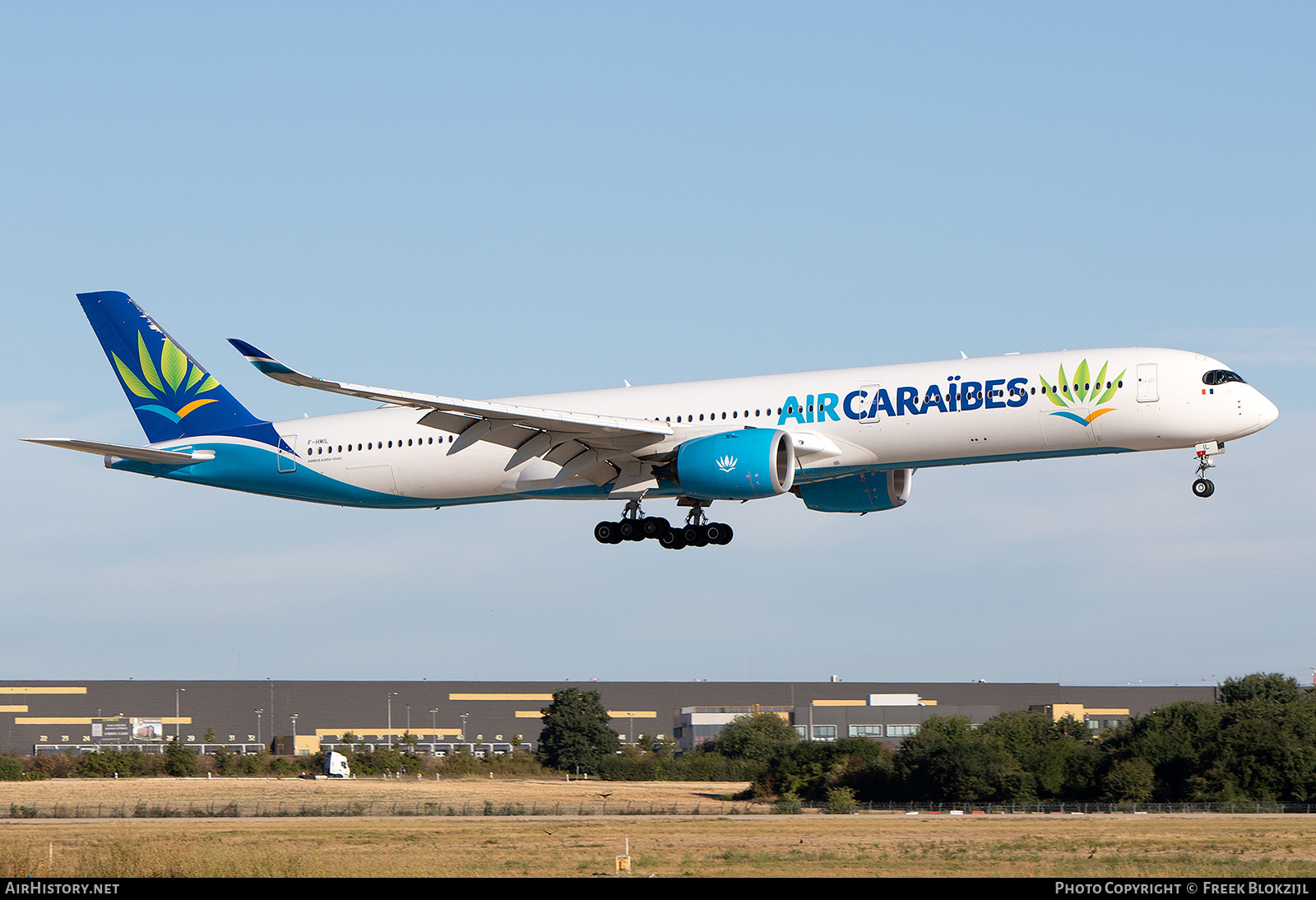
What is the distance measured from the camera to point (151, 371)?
172ft

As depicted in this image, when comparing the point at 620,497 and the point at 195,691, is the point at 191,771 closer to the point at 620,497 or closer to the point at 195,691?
the point at 195,691

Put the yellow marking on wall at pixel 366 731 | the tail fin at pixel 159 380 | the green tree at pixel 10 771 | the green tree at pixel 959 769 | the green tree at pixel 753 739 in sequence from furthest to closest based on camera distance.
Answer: the yellow marking on wall at pixel 366 731 < the green tree at pixel 753 739 < the green tree at pixel 10 771 < the green tree at pixel 959 769 < the tail fin at pixel 159 380

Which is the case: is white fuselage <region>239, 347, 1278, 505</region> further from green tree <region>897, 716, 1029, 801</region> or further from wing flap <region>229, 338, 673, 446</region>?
green tree <region>897, 716, 1029, 801</region>

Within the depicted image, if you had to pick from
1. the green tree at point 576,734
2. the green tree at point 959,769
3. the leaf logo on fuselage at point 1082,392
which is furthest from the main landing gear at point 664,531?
the green tree at point 576,734

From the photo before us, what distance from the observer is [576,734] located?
362ft

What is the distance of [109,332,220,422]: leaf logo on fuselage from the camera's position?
51812 millimetres

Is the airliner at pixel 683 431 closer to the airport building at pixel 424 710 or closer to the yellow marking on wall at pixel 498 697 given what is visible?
the airport building at pixel 424 710

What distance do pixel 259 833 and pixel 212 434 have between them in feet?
47.5

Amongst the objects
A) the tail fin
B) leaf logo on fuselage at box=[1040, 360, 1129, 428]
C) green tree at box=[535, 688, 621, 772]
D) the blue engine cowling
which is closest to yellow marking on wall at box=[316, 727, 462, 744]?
green tree at box=[535, 688, 621, 772]

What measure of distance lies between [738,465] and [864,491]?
24.1 feet

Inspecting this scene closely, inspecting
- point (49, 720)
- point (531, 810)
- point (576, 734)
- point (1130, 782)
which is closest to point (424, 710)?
point (576, 734)

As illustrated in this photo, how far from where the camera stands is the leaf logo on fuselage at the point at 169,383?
51.8 metres

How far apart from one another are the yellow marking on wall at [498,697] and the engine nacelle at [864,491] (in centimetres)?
8441
